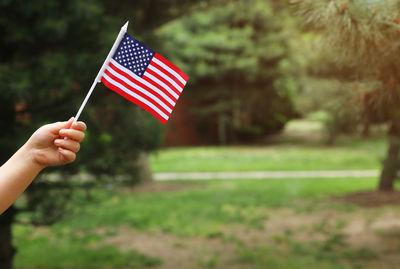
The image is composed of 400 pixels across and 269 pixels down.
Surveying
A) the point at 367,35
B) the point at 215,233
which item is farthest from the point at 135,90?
the point at 215,233

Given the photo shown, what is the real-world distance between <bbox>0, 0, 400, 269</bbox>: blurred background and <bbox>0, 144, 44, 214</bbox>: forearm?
1.76 m

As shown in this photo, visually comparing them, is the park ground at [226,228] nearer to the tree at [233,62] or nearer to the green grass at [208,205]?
the green grass at [208,205]

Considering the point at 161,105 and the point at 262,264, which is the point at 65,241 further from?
the point at 161,105

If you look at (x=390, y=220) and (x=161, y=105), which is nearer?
(x=161, y=105)

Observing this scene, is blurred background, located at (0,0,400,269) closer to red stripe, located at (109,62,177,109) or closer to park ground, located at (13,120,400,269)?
park ground, located at (13,120,400,269)

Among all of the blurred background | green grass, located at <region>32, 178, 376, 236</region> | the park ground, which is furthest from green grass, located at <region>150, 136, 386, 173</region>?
green grass, located at <region>32, 178, 376, 236</region>

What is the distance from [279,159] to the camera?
1576cm

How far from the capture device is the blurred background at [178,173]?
322 cm

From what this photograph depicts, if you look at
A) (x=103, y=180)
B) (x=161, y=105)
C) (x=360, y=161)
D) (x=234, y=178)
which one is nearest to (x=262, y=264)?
(x=103, y=180)

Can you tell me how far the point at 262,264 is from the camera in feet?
17.3

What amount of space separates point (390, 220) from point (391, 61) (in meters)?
5.17

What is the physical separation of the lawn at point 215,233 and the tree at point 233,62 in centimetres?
1001

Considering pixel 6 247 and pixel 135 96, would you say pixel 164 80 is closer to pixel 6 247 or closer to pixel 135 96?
pixel 135 96

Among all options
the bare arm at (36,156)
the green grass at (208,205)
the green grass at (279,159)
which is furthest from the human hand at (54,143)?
the green grass at (279,159)
